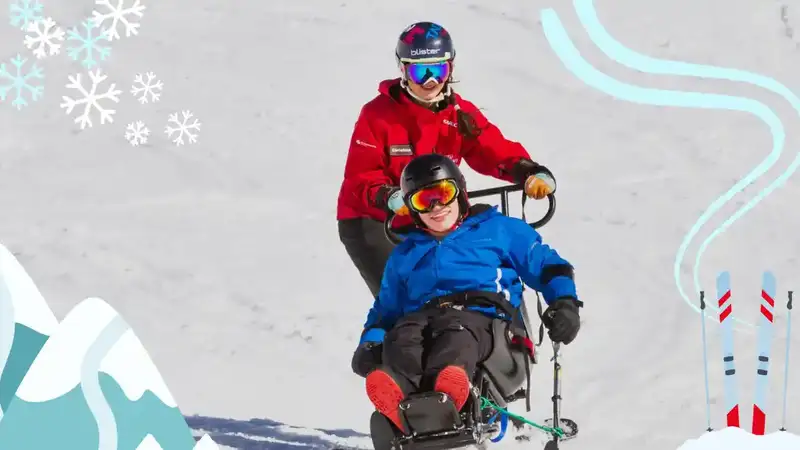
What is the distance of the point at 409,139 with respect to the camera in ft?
24.2

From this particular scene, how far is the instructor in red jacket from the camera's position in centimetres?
711

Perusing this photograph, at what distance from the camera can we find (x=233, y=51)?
50.9 ft

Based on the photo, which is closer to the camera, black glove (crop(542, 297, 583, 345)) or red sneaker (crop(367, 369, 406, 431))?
red sneaker (crop(367, 369, 406, 431))

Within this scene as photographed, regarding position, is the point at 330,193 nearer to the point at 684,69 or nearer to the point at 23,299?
the point at 684,69

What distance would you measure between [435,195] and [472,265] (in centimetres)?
35

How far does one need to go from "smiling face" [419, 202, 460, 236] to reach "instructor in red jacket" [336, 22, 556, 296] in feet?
2.24

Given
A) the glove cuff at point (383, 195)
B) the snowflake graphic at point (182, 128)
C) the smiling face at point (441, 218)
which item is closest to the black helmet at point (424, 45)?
the glove cuff at point (383, 195)

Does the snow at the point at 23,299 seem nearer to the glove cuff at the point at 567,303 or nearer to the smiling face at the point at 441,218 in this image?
the smiling face at the point at 441,218

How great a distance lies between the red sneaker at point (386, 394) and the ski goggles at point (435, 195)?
31.4 inches

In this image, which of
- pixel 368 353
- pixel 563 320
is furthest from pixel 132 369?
pixel 563 320

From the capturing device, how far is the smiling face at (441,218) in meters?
6.34

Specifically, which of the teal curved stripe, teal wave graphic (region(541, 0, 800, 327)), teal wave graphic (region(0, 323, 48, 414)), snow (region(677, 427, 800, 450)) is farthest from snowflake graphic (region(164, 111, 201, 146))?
snow (region(677, 427, 800, 450))

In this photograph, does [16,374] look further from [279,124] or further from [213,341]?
[279,124]

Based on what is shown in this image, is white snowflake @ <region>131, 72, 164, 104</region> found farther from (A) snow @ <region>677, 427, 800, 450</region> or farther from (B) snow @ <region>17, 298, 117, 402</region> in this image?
(B) snow @ <region>17, 298, 117, 402</region>
